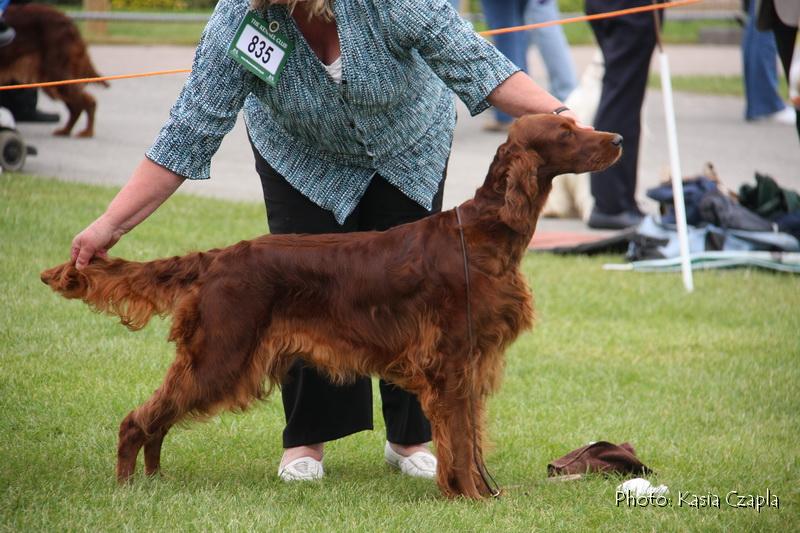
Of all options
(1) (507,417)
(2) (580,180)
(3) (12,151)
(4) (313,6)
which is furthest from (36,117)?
(4) (313,6)

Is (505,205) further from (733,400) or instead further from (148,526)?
(733,400)

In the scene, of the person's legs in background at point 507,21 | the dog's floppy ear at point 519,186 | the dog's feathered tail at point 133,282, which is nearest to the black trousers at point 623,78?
the person's legs in background at point 507,21

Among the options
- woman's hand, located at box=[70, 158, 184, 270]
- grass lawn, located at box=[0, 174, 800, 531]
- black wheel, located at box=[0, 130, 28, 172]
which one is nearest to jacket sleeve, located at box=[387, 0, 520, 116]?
woman's hand, located at box=[70, 158, 184, 270]

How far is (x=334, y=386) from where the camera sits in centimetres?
396

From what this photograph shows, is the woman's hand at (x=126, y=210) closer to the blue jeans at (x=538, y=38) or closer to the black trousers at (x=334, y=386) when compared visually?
the black trousers at (x=334, y=386)

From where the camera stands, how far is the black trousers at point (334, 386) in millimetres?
3828

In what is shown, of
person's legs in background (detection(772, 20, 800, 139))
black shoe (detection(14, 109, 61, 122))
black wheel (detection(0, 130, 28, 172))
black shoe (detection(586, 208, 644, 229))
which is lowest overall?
black shoe (detection(14, 109, 61, 122))

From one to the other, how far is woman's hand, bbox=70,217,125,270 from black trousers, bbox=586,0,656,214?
5.02 m

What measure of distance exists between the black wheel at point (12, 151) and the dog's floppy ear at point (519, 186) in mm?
5618

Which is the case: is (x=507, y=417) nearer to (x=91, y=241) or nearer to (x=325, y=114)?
(x=325, y=114)

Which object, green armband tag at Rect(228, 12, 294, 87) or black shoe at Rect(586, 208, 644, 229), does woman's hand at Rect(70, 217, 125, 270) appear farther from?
black shoe at Rect(586, 208, 644, 229)

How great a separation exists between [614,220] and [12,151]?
453 cm

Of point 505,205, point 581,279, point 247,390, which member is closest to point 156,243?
point 581,279

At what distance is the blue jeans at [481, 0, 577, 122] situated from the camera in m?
10.1
